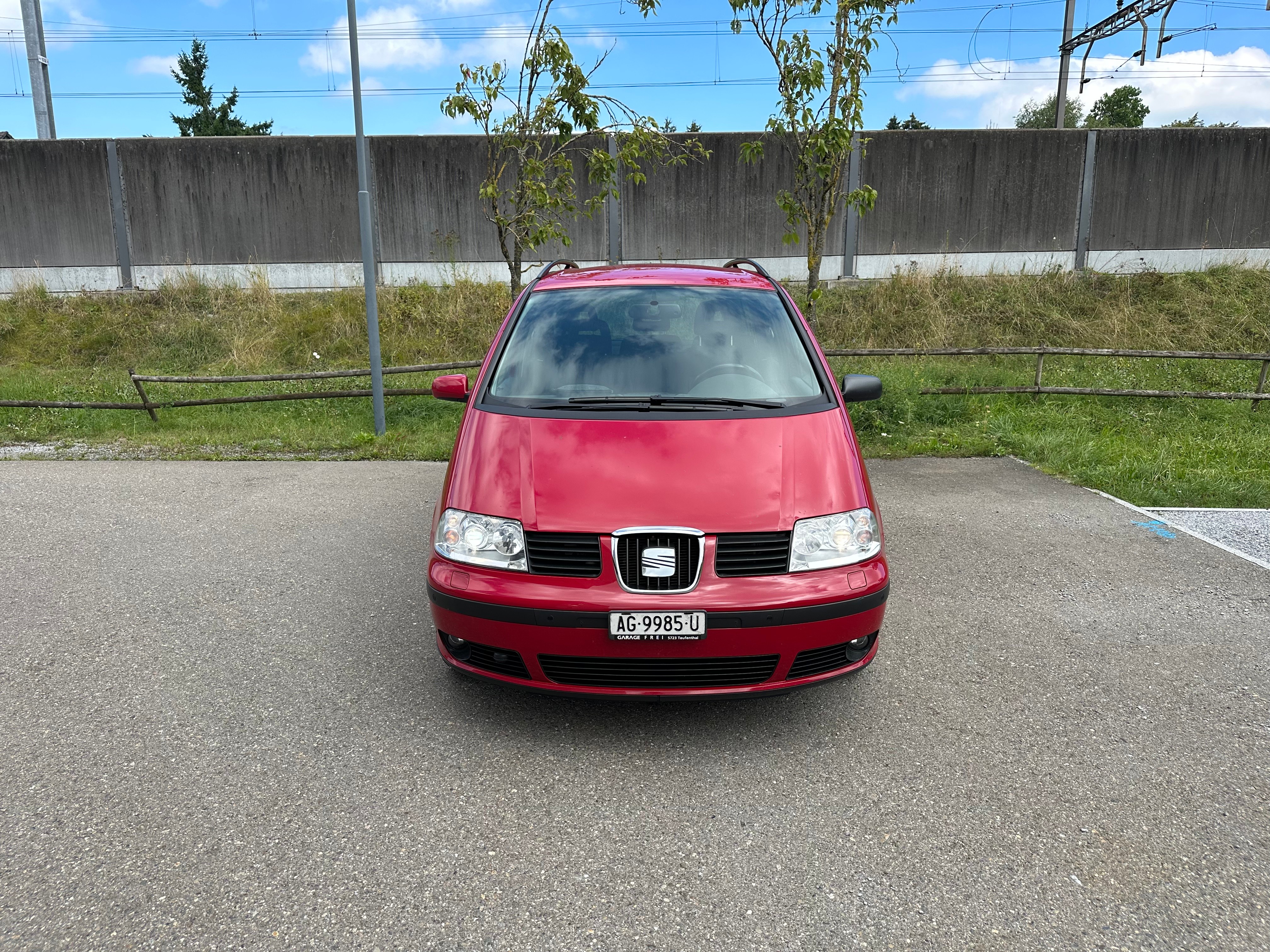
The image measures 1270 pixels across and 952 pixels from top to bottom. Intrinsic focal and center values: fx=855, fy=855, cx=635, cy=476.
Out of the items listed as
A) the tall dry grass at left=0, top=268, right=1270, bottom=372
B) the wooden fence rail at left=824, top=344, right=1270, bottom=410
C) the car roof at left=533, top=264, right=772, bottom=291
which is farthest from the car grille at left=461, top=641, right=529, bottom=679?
the tall dry grass at left=0, top=268, right=1270, bottom=372

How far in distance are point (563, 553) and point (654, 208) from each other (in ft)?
41.0

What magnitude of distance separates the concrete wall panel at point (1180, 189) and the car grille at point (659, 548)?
14.6 metres

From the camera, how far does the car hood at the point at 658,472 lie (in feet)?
10.0

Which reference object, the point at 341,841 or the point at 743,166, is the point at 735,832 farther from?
the point at 743,166

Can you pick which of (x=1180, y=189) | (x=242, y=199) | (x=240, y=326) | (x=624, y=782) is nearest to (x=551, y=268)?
(x=624, y=782)

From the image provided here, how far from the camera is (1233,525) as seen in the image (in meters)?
5.97

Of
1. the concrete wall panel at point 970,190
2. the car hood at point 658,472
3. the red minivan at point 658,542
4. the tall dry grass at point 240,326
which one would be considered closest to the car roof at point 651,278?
the red minivan at point 658,542

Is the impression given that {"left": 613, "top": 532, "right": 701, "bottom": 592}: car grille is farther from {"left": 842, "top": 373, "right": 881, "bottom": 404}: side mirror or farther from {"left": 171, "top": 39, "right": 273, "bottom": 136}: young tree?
{"left": 171, "top": 39, "right": 273, "bottom": 136}: young tree

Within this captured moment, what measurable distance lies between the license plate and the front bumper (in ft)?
0.06

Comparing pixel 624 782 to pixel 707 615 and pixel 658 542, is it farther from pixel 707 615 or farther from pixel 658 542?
pixel 658 542

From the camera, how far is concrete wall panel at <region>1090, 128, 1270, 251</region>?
14.4 m

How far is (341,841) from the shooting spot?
2621 millimetres

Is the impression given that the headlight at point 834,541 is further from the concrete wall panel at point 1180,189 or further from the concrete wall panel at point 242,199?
the concrete wall panel at point 1180,189

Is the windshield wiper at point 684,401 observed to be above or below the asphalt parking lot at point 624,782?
above
